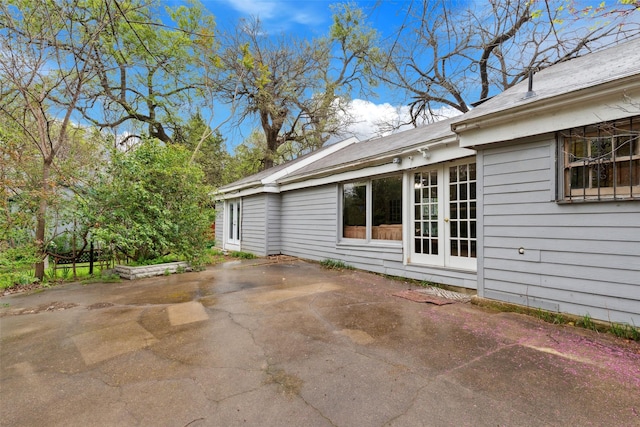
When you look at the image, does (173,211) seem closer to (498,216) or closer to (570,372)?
(498,216)

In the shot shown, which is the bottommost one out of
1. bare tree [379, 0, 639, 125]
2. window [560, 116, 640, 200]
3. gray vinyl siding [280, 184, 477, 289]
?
gray vinyl siding [280, 184, 477, 289]

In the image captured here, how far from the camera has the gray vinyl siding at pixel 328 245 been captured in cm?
541

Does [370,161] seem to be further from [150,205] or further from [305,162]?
[150,205]

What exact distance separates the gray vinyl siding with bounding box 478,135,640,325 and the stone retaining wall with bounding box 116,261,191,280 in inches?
262

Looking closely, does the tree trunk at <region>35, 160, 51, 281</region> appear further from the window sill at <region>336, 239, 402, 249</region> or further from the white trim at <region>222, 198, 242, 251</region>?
the window sill at <region>336, 239, 402, 249</region>

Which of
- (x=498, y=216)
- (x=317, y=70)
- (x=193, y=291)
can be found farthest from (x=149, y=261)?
(x=317, y=70)

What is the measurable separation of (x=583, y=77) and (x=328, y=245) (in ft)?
19.4

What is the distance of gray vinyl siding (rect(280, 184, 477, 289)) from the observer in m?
5.41

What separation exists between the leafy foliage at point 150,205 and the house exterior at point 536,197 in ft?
15.1

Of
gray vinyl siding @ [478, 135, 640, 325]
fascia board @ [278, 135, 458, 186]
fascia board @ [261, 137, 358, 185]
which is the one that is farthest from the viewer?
fascia board @ [261, 137, 358, 185]

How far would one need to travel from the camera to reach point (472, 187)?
194 inches

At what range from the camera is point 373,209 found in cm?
690

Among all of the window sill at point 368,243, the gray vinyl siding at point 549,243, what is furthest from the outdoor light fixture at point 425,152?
the window sill at point 368,243

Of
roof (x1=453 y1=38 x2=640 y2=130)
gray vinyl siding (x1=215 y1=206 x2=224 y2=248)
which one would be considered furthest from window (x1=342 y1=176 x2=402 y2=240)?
gray vinyl siding (x1=215 y1=206 x2=224 y2=248)
